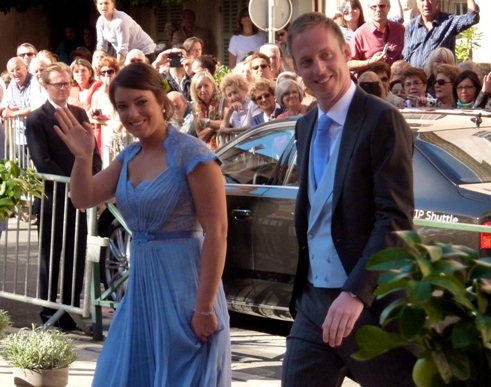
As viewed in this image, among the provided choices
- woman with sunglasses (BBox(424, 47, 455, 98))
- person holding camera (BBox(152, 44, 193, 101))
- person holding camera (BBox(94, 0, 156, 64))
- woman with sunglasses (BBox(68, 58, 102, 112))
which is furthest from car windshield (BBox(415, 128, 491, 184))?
person holding camera (BBox(94, 0, 156, 64))

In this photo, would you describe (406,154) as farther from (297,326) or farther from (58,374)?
(58,374)

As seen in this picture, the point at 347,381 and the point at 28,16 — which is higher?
the point at 28,16

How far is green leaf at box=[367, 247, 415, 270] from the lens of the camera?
1772 mm

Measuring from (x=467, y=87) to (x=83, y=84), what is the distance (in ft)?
17.8

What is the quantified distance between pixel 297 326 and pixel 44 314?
510 centimetres

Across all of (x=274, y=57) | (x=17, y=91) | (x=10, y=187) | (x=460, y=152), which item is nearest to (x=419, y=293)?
(x=10, y=187)

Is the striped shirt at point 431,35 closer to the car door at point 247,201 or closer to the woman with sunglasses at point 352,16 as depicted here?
the woman with sunglasses at point 352,16

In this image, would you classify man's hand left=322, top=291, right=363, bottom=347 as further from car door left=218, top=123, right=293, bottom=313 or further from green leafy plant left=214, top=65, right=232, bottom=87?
green leafy plant left=214, top=65, right=232, bottom=87

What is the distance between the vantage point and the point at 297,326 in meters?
3.78

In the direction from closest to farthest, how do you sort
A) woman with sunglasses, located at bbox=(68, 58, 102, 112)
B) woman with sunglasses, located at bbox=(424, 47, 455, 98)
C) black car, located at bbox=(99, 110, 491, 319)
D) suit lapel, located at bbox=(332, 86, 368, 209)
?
1. suit lapel, located at bbox=(332, 86, 368, 209)
2. black car, located at bbox=(99, 110, 491, 319)
3. woman with sunglasses, located at bbox=(424, 47, 455, 98)
4. woman with sunglasses, located at bbox=(68, 58, 102, 112)

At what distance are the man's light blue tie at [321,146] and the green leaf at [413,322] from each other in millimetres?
1955

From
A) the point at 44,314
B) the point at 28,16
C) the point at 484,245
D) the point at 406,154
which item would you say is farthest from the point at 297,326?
the point at 28,16

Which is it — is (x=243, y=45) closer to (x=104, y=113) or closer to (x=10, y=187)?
(x=104, y=113)

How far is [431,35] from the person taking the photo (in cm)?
1209
